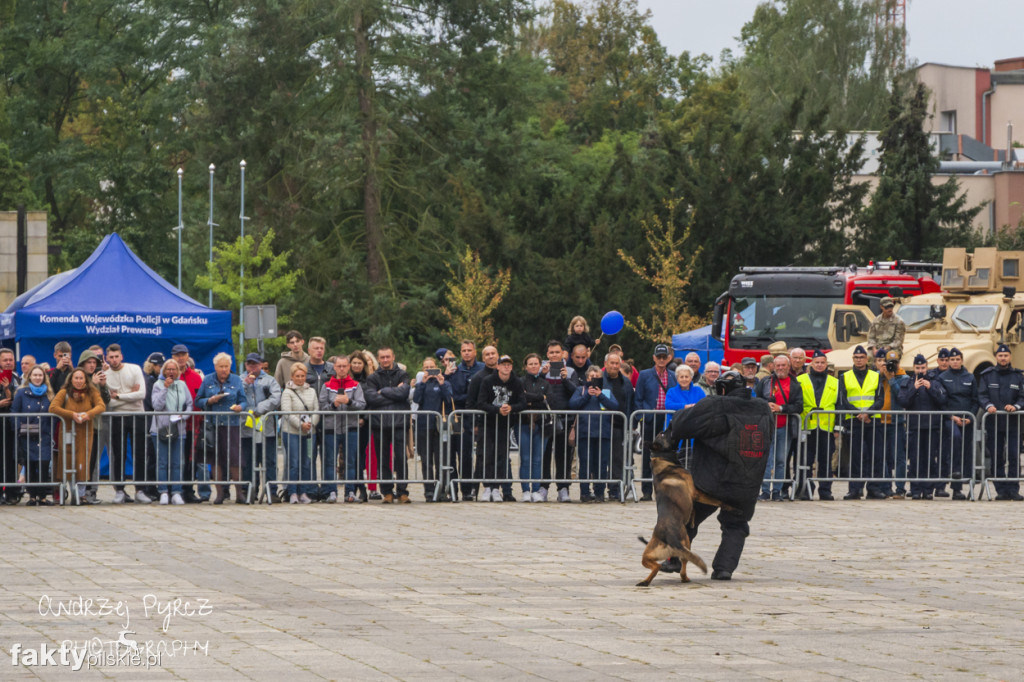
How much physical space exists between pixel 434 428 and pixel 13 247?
708 inches

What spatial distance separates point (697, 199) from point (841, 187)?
521 cm

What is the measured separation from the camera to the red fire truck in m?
30.7

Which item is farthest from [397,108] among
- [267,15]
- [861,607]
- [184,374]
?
[861,607]

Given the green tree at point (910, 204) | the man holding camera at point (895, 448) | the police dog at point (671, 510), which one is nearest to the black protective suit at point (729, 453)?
the police dog at point (671, 510)

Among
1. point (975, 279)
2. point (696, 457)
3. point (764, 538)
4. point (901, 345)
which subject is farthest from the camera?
point (975, 279)

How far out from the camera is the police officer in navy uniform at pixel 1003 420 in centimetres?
1872

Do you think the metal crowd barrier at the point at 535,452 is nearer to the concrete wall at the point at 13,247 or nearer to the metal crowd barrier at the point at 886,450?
the metal crowd barrier at the point at 886,450

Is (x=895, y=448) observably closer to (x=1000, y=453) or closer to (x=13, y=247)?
(x=1000, y=453)

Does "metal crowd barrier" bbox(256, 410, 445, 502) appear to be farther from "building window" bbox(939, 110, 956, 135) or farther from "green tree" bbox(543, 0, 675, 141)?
"building window" bbox(939, 110, 956, 135)

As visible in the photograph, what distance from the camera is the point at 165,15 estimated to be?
60.7 m

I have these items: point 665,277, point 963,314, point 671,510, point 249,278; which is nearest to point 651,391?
point 671,510

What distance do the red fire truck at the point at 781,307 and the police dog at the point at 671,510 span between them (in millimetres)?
18741

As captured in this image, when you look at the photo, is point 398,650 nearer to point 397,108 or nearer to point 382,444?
point 382,444

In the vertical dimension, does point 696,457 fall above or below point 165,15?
below
